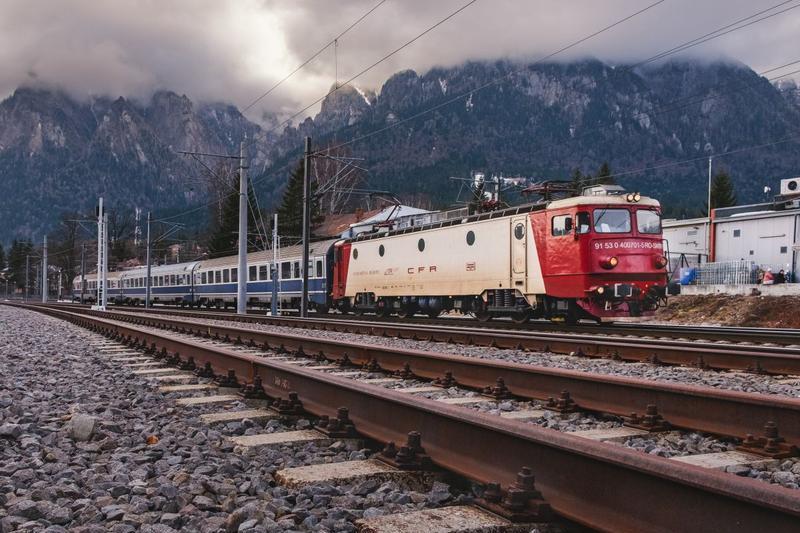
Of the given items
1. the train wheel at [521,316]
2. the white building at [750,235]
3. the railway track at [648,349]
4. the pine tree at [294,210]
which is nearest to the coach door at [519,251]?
the train wheel at [521,316]

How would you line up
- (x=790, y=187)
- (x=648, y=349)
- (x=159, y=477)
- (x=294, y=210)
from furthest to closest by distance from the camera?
(x=294, y=210), (x=790, y=187), (x=648, y=349), (x=159, y=477)

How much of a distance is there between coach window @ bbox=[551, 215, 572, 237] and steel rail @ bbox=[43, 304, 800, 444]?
806cm

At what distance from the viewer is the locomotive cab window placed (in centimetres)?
1568

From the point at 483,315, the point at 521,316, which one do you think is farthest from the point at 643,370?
the point at 483,315

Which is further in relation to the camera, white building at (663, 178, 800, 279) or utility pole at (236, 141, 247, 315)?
white building at (663, 178, 800, 279)

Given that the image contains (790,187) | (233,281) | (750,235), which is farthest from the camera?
(790,187)

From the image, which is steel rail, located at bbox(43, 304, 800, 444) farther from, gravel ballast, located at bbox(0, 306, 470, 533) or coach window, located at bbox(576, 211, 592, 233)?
coach window, located at bbox(576, 211, 592, 233)

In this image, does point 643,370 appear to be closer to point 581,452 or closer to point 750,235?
point 581,452

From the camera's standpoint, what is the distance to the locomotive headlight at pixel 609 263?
1538 cm

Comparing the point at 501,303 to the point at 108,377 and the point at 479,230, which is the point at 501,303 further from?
the point at 108,377

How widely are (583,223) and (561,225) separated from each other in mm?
568

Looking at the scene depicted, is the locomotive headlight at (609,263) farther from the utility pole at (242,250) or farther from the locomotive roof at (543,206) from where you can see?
the utility pole at (242,250)

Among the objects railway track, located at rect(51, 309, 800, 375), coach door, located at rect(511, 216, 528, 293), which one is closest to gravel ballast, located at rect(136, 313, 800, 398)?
railway track, located at rect(51, 309, 800, 375)

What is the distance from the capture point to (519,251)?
1739cm
